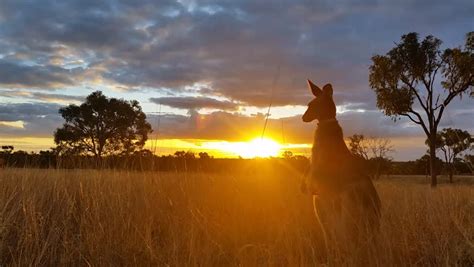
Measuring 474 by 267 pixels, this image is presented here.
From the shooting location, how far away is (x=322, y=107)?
5391 mm

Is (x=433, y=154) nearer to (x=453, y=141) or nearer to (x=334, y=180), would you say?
(x=453, y=141)

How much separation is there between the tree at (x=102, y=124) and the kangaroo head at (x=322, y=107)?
46.2 m

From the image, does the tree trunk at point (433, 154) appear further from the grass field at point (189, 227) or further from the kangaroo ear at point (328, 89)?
the kangaroo ear at point (328, 89)

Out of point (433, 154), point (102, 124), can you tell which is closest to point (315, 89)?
point (433, 154)

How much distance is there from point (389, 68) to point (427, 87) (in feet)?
9.71

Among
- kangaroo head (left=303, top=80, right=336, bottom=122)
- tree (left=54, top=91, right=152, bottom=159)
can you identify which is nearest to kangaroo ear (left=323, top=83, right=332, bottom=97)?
kangaroo head (left=303, top=80, right=336, bottom=122)

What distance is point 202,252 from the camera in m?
4.53

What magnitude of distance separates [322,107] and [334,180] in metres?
0.91

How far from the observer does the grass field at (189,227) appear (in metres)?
4.34

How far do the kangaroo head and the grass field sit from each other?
1441mm

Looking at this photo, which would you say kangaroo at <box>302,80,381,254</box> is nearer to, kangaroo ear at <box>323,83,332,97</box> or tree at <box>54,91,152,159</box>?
kangaroo ear at <box>323,83,332,97</box>

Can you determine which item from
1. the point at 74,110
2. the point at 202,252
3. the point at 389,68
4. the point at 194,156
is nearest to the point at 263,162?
the point at 194,156

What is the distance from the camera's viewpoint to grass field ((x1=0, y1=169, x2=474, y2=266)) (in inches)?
171

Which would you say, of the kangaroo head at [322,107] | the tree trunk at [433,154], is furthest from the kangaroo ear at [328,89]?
the tree trunk at [433,154]
